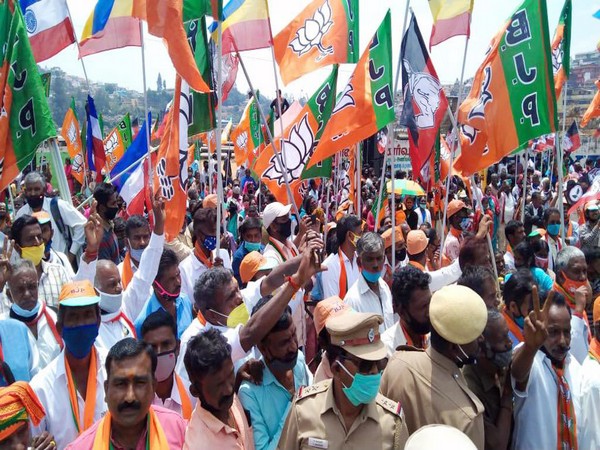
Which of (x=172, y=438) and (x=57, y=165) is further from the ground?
(x=57, y=165)

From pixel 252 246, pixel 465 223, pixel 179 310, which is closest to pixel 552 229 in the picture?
pixel 465 223

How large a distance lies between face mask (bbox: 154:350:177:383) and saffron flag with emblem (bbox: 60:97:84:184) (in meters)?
10.9

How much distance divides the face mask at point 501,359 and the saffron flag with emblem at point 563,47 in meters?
4.37

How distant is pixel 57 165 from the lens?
209 inches

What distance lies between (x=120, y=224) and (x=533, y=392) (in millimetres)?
5077

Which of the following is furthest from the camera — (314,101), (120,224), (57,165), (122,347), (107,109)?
(107,109)

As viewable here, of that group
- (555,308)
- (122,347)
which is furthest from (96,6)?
(555,308)

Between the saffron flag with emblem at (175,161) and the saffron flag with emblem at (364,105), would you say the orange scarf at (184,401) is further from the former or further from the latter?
the saffron flag with emblem at (364,105)

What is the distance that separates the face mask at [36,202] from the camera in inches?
228

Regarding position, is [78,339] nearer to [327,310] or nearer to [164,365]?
[164,365]

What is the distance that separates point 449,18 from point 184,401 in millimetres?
5247

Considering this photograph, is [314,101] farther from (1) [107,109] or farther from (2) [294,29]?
(1) [107,109]

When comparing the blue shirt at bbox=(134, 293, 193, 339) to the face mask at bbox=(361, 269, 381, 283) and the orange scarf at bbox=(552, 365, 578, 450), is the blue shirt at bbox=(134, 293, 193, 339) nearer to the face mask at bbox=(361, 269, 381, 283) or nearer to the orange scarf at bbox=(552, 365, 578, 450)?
the face mask at bbox=(361, 269, 381, 283)

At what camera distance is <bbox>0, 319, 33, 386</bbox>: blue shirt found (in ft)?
10.1
